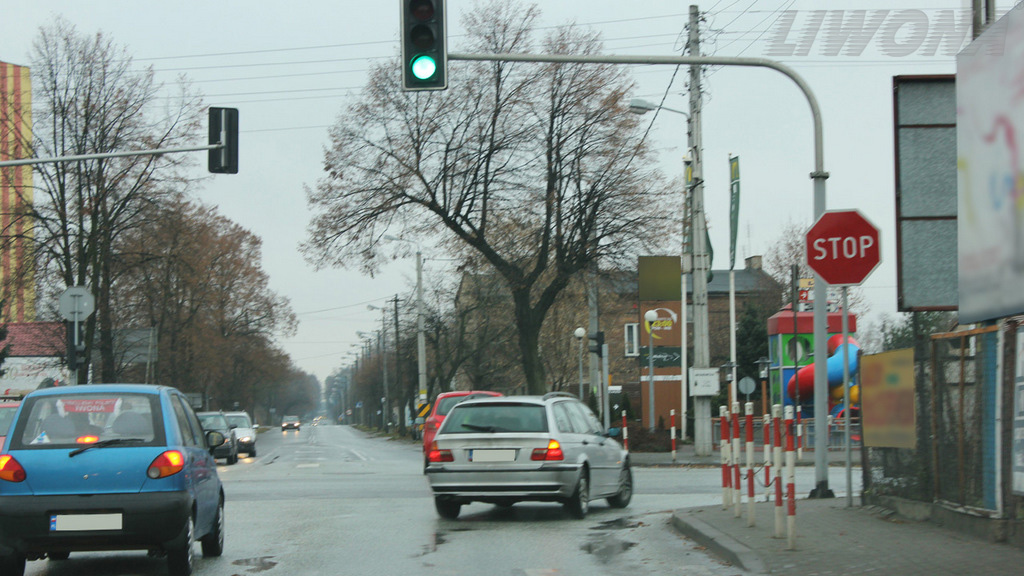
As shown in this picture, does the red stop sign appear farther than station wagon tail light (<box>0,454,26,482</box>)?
Yes

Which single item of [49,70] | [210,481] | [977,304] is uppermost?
[49,70]

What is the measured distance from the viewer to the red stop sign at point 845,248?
12227 millimetres

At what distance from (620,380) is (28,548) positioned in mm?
85602

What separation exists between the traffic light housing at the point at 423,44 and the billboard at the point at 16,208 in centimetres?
2879

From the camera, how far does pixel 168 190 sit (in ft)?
134

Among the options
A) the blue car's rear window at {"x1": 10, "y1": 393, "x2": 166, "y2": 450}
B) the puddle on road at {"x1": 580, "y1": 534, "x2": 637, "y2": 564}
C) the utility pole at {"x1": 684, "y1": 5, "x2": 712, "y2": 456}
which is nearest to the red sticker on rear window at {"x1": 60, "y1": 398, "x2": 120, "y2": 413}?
the blue car's rear window at {"x1": 10, "y1": 393, "x2": 166, "y2": 450}

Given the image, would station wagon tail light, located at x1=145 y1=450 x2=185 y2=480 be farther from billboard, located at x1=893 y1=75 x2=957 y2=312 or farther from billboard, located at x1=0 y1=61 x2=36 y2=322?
billboard, located at x1=0 y1=61 x2=36 y2=322

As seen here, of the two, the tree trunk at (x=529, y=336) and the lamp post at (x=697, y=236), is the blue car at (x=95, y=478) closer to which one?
the lamp post at (x=697, y=236)

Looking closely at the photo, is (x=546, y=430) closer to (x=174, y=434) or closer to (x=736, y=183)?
(x=174, y=434)

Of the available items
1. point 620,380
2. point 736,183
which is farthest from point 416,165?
point 620,380

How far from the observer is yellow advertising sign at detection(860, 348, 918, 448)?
11.2m

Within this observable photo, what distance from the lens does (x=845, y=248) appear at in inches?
483

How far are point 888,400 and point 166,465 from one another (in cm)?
688

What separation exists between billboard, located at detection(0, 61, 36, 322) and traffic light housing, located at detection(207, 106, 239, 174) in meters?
21.0
